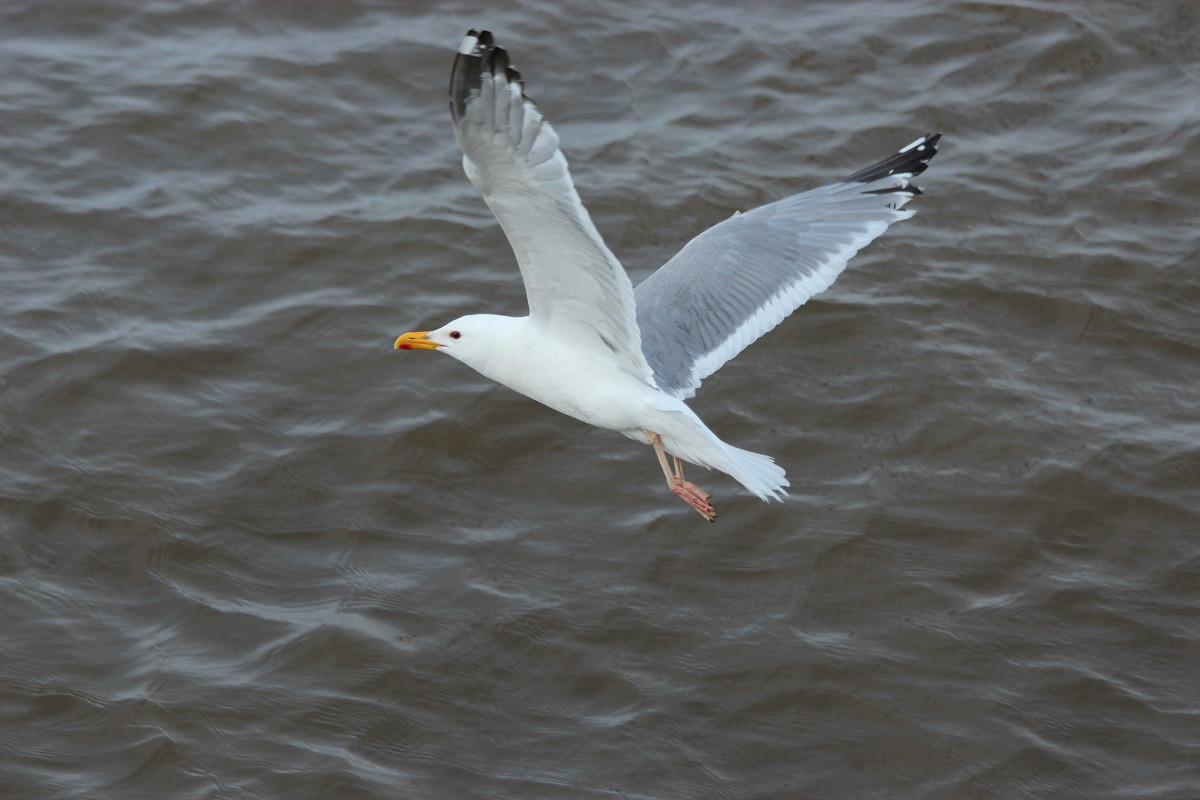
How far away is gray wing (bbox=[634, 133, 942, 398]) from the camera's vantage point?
211 inches

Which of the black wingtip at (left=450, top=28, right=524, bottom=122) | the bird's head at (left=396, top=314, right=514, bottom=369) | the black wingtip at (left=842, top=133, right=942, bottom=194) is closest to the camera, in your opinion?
the black wingtip at (left=450, top=28, right=524, bottom=122)

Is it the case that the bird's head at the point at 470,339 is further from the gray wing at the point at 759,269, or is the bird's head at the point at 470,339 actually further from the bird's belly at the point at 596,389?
the gray wing at the point at 759,269

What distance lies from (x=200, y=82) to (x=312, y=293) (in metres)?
1.80

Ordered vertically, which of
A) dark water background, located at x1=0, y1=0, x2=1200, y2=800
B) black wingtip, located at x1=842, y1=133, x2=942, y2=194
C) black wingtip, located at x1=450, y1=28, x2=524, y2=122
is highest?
black wingtip, located at x1=450, y1=28, x2=524, y2=122

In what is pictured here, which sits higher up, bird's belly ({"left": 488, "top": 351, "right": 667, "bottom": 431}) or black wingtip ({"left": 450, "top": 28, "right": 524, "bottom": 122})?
black wingtip ({"left": 450, "top": 28, "right": 524, "bottom": 122})

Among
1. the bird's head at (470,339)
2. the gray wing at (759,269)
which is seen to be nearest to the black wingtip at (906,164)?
the gray wing at (759,269)

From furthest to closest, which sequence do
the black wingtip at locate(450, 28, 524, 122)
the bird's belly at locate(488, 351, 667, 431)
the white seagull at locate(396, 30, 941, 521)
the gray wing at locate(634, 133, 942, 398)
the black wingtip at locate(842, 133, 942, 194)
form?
the black wingtip at locate(842, 133, 942, 194) → the gray wing at locate(634, 133, 942, 398) → the bird's belly at locate(488, 351, 667, 431) → the white seagull at locate(396, 30, 941, 521) → the black wingtip at locate(450, 28, 524, 122)

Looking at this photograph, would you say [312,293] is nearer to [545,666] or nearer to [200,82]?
[200,82]

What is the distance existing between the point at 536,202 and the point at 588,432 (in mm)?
2836

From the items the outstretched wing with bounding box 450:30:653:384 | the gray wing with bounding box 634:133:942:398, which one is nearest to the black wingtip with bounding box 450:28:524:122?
the outstretched wing with bounding box 450:30:653:384

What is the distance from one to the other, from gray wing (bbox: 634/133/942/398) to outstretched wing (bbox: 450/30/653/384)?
2.19ft

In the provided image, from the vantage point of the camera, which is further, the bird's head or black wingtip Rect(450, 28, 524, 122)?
the bird's head

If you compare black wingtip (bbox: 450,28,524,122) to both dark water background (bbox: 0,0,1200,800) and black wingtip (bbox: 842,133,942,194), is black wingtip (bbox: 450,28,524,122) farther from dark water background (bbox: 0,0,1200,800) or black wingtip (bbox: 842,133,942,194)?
dark water background (bbox: 0,0,1200,800)

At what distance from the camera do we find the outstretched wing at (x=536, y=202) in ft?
12.0
